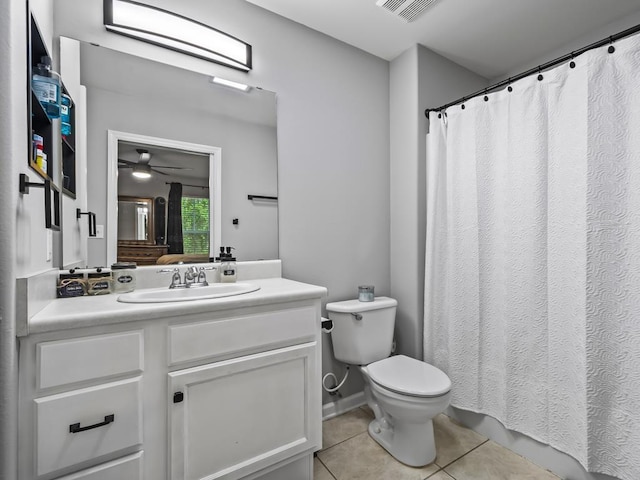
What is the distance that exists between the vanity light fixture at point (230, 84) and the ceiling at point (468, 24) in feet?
1.54

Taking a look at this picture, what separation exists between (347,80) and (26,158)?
1756 mm

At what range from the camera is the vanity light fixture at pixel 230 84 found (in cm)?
162

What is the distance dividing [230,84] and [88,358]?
142cm

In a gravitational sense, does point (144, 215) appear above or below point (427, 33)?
below

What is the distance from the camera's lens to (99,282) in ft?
4.13

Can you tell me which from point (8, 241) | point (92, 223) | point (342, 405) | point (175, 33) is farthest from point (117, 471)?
point (175, 33)

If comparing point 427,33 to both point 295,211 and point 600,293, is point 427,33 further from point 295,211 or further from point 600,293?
point 600,293

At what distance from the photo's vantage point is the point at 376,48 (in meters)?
2.10

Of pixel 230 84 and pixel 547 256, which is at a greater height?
pixel 230 84

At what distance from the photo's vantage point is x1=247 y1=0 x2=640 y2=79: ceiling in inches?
67.3

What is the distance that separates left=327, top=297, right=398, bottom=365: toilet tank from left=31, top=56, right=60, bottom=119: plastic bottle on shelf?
151cm

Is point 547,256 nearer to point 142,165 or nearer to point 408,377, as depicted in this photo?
point 408,377

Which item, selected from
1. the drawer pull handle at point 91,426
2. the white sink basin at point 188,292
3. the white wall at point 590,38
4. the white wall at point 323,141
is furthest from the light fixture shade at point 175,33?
the white wall at point 590,38

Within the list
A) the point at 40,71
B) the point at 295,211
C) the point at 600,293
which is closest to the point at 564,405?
the point at 600,293
